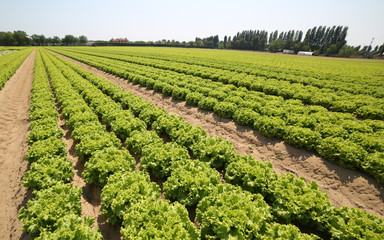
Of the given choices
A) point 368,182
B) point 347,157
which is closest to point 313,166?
point 347,157

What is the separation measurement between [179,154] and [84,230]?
4016mm

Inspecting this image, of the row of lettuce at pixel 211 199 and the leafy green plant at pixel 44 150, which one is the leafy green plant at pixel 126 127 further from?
the leafy green plant at pixel 44 150

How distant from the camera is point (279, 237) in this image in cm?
449

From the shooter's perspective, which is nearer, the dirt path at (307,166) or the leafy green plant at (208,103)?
the dirt path at (307,166)

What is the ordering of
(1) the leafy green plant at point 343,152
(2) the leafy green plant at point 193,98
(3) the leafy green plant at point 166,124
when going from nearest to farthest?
(1) the leafy green plant at point 343,152 < (3) the leafy green plant at point 166,124 < (2) the leafy green plant at point 193,98

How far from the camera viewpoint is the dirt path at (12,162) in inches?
237

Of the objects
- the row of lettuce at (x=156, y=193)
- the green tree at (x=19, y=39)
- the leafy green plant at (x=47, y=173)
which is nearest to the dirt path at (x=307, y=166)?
the row of lettuce at (x=156, y=193)

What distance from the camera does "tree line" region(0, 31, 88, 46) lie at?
134000 millimetres

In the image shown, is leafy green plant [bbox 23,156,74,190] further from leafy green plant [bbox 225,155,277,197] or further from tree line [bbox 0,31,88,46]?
tree line [bbox 0,31,88,46]

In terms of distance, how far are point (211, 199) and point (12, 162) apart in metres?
11.0

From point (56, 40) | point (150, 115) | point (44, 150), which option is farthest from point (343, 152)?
point (56, 40)

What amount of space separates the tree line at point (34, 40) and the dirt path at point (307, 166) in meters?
200

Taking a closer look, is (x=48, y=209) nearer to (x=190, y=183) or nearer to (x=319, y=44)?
(x=190, y=183)

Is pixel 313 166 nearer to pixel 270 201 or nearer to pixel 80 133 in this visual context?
pixel 270 201
